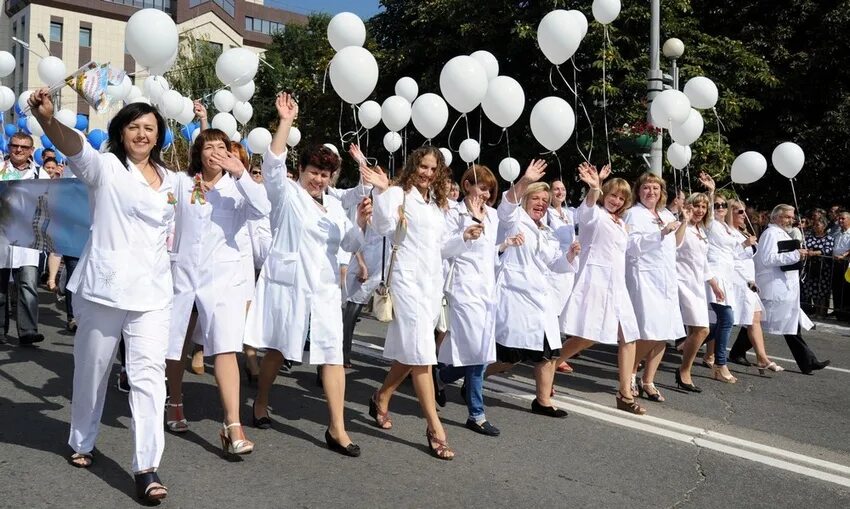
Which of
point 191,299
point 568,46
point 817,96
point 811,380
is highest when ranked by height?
point 817,96

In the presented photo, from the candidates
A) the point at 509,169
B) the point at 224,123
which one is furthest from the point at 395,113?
the point at 224,123

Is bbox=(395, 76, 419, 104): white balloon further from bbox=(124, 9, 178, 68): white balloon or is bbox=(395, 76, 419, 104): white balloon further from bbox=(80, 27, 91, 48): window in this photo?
bbox=(80, 27, 91, 48): window

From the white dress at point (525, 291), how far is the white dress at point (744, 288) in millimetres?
3033

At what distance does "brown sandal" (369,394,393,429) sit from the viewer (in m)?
5.41

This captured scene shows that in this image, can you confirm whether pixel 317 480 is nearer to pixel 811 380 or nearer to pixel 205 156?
pixel 205 156

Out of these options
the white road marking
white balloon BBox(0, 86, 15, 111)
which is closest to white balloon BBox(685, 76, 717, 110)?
the white road marking

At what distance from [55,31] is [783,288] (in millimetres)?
51698

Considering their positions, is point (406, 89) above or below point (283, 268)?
above

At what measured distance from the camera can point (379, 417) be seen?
214 inches

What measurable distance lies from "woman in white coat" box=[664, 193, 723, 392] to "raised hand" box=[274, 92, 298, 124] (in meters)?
3.82

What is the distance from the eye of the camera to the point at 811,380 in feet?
26.2

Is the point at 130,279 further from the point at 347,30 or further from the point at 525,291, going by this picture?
the point at 347,30

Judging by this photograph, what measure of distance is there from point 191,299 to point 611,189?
10.8 feet

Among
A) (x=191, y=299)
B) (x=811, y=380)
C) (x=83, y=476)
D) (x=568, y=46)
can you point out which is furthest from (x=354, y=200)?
(x=811, y=380)
